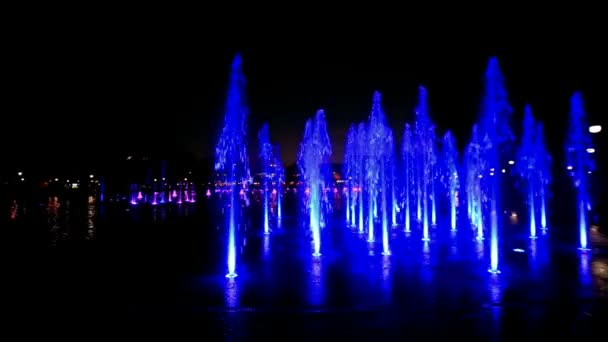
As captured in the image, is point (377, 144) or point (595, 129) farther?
point (595, 129)

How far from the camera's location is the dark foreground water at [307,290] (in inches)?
239

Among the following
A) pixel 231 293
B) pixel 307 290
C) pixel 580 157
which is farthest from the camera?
pixel 580 157

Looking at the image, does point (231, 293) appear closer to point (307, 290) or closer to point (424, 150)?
point (307, 290)

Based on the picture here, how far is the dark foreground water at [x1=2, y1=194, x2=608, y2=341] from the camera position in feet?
20.0

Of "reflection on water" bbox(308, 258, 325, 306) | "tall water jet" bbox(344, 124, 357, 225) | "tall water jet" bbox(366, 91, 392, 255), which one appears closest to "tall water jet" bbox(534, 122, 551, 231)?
"tall water jet" bbox(344, 124, 357, 225)

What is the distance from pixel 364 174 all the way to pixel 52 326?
70.6 ft

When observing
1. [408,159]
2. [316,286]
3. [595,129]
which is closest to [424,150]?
[408,159]

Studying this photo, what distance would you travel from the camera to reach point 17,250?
1241 centimetres

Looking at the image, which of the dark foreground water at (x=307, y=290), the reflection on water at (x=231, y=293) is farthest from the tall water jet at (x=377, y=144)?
the reflection on water at (x=231, y=293)

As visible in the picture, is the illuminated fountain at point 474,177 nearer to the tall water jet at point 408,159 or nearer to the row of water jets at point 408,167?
the row of water jets at point 408,167

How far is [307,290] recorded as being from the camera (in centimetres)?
802

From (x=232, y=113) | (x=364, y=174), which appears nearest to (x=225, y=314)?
(x=232, y=113)

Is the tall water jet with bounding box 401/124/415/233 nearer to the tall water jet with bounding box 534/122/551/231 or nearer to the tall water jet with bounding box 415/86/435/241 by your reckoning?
the tall water jet with bounding box 415/86/435/241

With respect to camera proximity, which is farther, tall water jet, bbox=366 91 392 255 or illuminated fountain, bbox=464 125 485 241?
illuminated fountain, bbox=464 125 485 241
